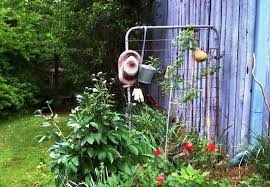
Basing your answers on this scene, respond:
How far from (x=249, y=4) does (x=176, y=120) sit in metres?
2.37

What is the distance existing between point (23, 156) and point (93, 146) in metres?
3.75

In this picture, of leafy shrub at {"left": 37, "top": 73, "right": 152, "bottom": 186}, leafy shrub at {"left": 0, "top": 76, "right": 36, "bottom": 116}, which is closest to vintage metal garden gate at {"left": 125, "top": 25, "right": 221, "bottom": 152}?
leafy shrub at {"left": 37, "top": 73, "right": 152, "bottom": 186}

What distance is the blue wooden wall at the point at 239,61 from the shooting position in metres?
4.36

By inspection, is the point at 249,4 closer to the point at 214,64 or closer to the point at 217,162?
the point at 214,64

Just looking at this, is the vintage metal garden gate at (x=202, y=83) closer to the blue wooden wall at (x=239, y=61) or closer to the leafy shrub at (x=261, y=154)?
the blue wooden wall at (x=239, y=61)

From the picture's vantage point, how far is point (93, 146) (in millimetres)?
3748

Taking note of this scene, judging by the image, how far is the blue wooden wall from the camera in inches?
172

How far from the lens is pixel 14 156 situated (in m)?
7.19

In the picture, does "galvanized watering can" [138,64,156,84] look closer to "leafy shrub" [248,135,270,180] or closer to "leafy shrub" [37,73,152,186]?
"leafy shrub" [37,73,152,186]

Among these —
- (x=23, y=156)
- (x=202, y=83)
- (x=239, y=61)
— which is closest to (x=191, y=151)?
(x=239, y=61)

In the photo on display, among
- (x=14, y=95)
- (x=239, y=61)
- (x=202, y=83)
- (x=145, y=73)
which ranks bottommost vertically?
(x=14, y=95)

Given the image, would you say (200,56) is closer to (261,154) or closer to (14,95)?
(261,154)

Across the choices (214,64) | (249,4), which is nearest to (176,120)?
(214,64)

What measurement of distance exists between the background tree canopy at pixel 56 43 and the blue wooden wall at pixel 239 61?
2.87 m
